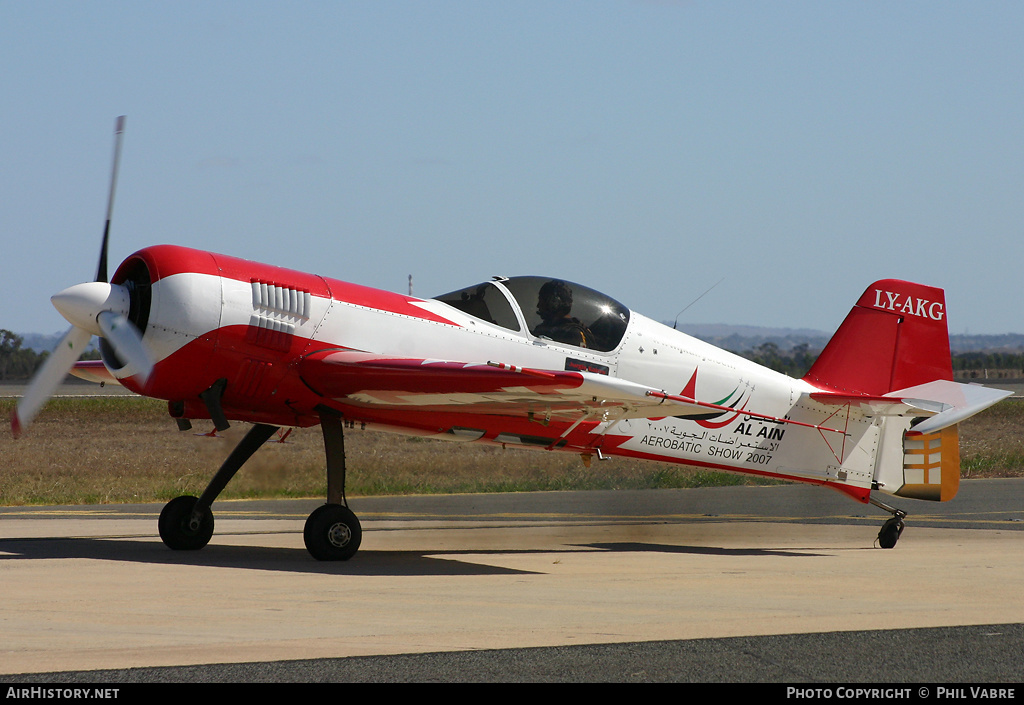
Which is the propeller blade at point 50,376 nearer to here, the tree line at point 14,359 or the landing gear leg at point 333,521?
the landing gear leg at point 333,521

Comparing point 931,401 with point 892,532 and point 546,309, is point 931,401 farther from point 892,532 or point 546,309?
point 546,309

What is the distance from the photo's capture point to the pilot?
458 inches

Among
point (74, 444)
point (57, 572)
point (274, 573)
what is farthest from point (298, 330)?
point (74, 444)

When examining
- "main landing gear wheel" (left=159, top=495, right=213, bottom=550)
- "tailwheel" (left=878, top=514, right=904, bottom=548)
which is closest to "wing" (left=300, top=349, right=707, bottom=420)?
"main landing gear wheel" (left=159, top=495, right=213, bottom=550)

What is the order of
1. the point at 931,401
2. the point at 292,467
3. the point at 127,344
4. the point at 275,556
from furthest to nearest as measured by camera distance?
the point at 931,401 → the point at 292,467 → the point at 275,556 → the point at 127,344

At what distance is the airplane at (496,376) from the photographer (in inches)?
395

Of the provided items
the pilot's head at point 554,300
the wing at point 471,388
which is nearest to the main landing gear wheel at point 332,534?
the wing at point 471,388

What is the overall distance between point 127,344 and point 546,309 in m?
4.26

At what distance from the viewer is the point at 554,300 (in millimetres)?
11719

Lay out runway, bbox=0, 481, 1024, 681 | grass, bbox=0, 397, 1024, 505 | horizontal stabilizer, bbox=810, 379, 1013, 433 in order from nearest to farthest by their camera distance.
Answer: runway, bbox=0, 481, 1024, 681, horizontal stabilizer, bbox=810, 379, 1013, 433, grass, bbox=0, 397, 1024, 505

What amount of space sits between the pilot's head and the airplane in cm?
1

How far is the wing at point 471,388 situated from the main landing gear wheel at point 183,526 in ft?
6.99

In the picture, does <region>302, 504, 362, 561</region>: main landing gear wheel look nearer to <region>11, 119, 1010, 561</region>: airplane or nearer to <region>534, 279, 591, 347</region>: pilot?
<region>11, 119, 1010, 561</region>: airplane

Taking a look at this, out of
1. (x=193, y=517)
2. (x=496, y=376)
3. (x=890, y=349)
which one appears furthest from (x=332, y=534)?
(x=890, y=349)
